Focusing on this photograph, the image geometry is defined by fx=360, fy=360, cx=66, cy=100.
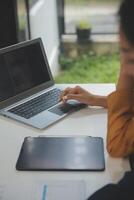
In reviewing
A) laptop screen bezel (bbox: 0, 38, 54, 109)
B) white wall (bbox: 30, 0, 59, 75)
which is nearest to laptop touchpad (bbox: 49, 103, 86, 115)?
laptop screen bezel (bbox: 0, 38, 54, 109)

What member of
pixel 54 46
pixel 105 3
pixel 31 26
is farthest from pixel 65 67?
pixel 31 26

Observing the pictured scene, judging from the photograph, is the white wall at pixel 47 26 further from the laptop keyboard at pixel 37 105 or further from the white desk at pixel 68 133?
the white desk at pixel 68 133

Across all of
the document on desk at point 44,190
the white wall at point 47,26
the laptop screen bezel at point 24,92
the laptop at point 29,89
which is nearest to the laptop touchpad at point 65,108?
the laptop at point 29,89

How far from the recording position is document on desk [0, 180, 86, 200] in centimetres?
94

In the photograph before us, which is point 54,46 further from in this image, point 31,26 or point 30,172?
point 30,172

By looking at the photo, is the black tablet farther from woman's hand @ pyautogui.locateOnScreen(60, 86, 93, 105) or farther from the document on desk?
woman's hand @ pyautogui.locateOnScreen(60, 86, 93, 105)

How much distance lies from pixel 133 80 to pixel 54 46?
2402 mm

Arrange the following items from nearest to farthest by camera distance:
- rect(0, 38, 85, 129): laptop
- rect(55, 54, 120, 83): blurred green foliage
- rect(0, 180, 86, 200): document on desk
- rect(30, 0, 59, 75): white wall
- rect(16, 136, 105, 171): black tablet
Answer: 1. rect(0, 180, 86, 200): document on desk
2. rect(16, 136, 105, 171): black tablet
3. rect(0, 38, 85, 129): laptop
4. rect(30, 0, 59, 75): white wall
5. rect(55, 54, 120, 83): blurred green foliage

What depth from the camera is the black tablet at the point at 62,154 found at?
→ 3.48 feet

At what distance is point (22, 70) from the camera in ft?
5.03

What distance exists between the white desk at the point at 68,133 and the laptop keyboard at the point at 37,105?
0.21ft

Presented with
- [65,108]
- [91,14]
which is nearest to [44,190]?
[65,108]

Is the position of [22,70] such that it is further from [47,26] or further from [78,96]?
[47,26]

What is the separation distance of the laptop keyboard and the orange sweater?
332mm
